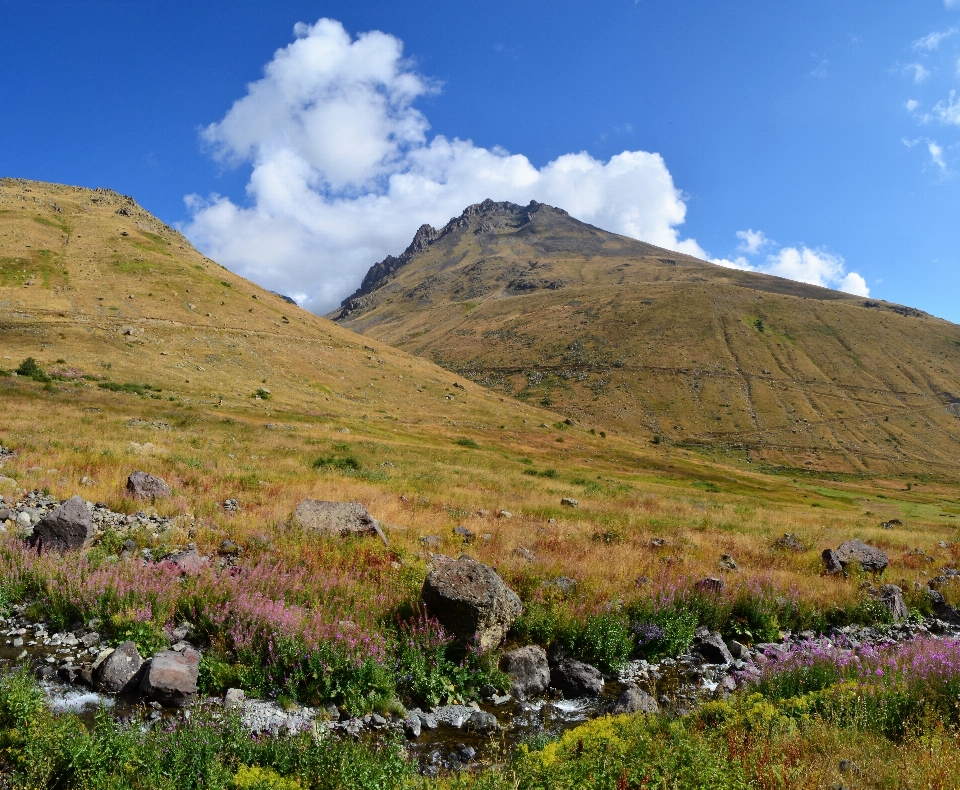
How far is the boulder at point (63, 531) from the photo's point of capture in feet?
30.7

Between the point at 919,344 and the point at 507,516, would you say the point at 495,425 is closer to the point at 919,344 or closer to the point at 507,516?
the point at 507,516

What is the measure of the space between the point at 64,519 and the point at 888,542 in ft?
90.9

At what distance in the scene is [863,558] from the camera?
15523 millimetres

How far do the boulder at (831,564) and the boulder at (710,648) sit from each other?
737 cm

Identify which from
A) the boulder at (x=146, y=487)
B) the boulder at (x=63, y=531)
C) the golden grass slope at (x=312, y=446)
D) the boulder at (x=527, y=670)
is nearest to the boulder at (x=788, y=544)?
the golden grass slope at (x=312, y=446)

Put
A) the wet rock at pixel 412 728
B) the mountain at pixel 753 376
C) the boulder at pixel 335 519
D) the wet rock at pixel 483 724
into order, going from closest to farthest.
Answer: the wet rock at pixel 412 728 → the wet rock at pixel 483 724 → the boulder at pixel 335 519 → the mountain at pixel 753 376

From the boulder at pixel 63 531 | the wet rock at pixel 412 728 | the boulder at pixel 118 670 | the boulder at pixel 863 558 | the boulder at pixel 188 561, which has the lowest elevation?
the wet rock at pixel 412 728

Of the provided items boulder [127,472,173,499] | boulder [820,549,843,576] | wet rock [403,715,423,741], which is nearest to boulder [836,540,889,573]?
Result: boulder [820,549,843,576]

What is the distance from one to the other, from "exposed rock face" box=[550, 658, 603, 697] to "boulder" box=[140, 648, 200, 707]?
205 inches

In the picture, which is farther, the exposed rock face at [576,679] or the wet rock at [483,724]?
the exposed rock face at [576,679]

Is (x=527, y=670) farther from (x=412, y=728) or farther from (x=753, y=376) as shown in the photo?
(x=753, y=376)

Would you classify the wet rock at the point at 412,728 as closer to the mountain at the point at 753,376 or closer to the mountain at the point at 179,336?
the mountain at the point at 179,336

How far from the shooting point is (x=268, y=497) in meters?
15.1

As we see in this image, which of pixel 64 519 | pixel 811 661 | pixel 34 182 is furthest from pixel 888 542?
pixel 34 182
